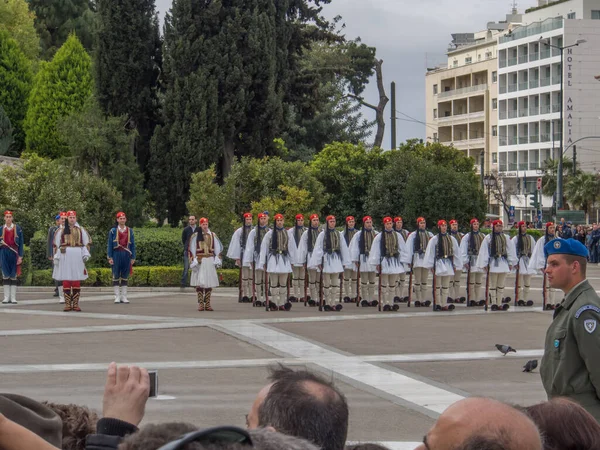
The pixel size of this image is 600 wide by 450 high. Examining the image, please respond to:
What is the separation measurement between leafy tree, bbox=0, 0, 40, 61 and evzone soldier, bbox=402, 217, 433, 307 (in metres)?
37.9

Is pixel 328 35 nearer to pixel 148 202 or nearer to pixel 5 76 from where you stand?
pixel 148 202

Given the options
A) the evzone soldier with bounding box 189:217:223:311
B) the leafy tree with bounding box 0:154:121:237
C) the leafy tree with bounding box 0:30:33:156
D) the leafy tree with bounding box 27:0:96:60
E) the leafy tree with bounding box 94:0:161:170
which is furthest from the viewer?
the leafy tree with bounding box 27:0:96:60

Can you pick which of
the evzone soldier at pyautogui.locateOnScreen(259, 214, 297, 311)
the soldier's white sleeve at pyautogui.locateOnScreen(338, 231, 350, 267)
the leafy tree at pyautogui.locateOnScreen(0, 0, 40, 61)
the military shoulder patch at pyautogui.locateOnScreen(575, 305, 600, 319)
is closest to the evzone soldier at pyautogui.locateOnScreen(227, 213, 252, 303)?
the evzone soldier at pyautogui.locateOnScreen(259, 214, 297, 311)

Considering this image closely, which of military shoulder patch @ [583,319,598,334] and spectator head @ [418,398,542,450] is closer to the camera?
spectator head @ [418,398,542,450]

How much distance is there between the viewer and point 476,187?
38094 millimetres

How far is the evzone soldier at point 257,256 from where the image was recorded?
2355 centimetres

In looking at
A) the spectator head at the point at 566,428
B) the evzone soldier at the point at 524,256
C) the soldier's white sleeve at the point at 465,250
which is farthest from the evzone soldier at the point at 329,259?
the spectator head at the point at 566,428

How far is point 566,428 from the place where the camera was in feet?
12.4

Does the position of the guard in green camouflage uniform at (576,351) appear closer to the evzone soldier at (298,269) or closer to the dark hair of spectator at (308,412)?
the dark hair of spectator at (308,412)

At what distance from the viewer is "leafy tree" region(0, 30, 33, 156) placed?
161ft

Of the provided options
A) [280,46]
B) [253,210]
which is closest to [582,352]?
[253,210]

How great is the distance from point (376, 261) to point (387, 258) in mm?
280

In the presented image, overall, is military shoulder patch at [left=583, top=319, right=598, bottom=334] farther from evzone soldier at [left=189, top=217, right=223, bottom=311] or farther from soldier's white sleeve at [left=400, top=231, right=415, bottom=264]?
soldier's white sleeve at [left=400, top=231, right=415, bottom=264]

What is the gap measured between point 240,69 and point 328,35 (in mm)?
7587
